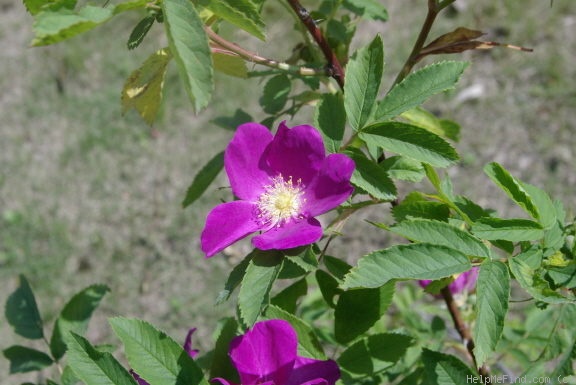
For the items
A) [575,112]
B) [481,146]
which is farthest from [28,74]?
[575,112]

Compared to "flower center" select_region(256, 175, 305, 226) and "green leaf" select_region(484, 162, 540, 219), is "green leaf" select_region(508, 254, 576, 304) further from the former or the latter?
"flower center" select_region(256, 175, 305, 226)

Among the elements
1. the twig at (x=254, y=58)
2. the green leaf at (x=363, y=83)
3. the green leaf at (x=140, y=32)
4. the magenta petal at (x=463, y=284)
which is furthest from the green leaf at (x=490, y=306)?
the magenta petal at (x=463, y=284)

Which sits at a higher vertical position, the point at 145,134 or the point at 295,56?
the point at 295,56

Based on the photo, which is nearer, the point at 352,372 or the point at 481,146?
the point at 352,372

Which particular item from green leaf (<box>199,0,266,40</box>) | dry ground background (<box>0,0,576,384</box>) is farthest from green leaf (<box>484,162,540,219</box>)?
dry ground background (<box>0,0,576,384</box>)

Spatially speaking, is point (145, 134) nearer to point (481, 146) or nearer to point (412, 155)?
point (481, 146)

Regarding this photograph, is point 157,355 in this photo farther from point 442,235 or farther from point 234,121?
point 234,121

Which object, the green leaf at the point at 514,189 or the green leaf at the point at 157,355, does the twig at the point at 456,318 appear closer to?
the green leaf at the point at 514,189
